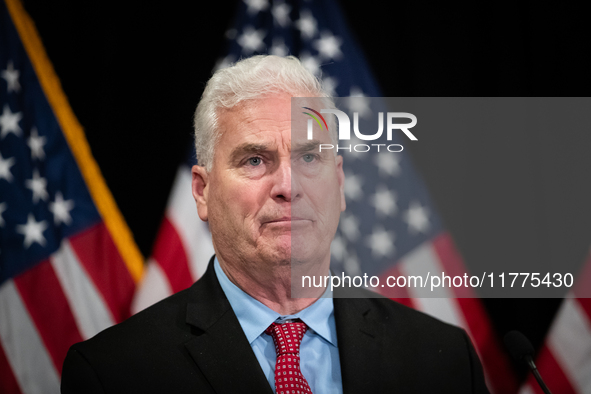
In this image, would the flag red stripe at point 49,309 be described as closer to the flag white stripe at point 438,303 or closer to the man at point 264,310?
the man at point 264,310

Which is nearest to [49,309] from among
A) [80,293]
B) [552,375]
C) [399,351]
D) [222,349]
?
[80,293]

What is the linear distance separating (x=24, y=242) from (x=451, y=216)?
1.75 meters

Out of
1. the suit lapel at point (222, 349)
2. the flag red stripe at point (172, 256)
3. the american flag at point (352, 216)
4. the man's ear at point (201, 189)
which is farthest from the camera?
the flag red stripe at point (172, 256)

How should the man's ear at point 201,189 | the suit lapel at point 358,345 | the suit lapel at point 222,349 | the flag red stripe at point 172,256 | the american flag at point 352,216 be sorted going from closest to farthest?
the suit lapel at point 222,349 → the suit lapel at point 358,345 → the man's ear at point 201,189 → the american flag at point 352,216 → the flag red stripe at point 172,256

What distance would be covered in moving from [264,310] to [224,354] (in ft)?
0.61

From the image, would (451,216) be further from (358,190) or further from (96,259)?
(96,259)

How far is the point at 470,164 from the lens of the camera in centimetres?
185

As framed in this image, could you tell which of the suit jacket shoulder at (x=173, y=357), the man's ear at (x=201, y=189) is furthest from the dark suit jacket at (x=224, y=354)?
the man's ear at (x=201, y=189)

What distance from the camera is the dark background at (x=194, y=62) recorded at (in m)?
2.12

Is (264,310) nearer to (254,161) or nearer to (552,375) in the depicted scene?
(254,161)

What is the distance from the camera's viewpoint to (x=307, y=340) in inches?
59.4

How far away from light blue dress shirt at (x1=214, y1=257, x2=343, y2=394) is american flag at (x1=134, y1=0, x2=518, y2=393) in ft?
1.02

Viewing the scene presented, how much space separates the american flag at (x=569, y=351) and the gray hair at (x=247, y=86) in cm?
137

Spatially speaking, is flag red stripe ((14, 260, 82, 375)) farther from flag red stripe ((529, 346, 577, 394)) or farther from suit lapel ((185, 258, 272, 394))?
flag red stripe ((529, 346, 577, 394))
